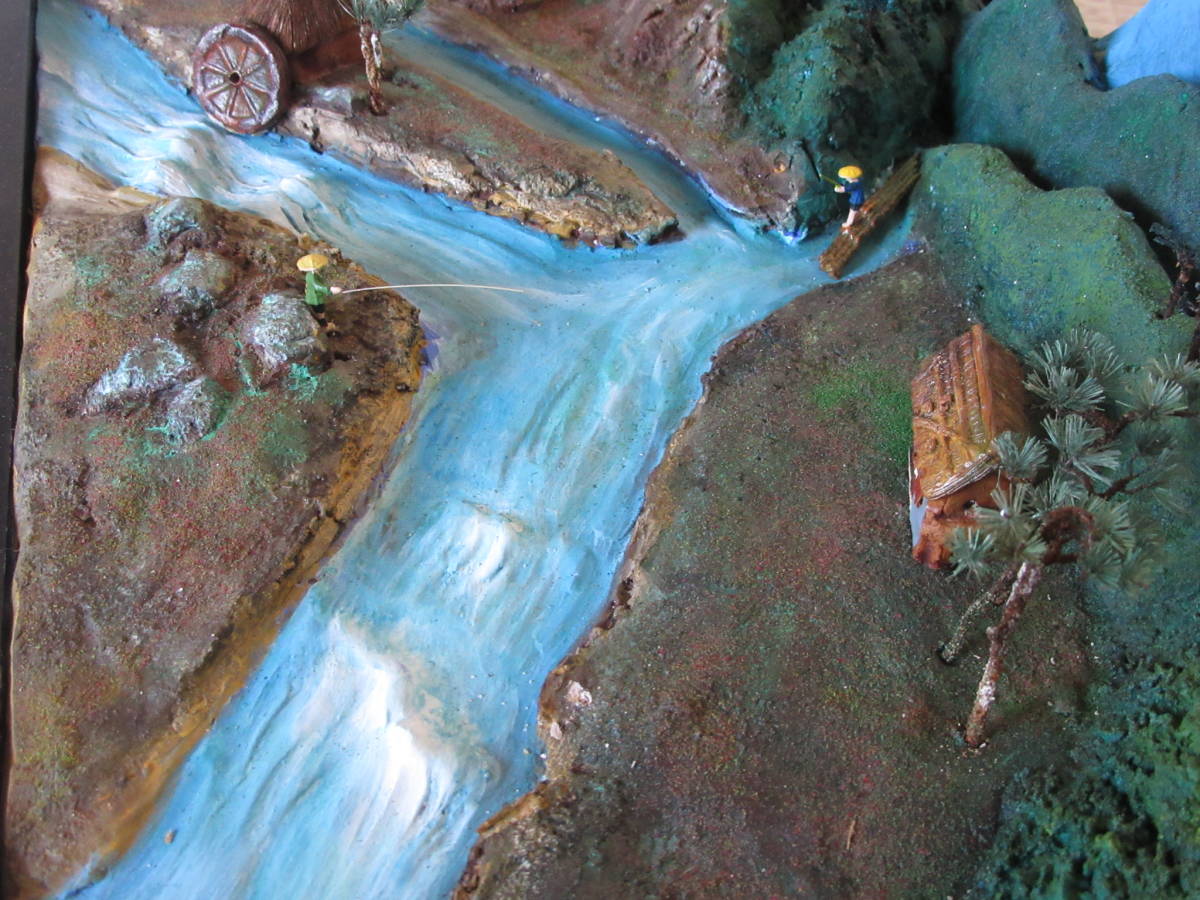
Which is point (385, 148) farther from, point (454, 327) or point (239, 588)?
point (239, 588)

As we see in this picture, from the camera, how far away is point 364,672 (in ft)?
20.0

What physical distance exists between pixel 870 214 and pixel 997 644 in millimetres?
4762

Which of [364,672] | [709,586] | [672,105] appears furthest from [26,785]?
[672,105]

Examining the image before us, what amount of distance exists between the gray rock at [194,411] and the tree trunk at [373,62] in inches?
141

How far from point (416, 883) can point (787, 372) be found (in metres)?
4.65

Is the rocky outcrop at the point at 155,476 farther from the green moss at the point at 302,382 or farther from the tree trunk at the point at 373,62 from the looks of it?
the tree trunk at the point at 373,62

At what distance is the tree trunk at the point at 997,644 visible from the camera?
16.6 ft

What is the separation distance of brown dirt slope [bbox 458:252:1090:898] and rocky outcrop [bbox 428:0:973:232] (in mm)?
2790

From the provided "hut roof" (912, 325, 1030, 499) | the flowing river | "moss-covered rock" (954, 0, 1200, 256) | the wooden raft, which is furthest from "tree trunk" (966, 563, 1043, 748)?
the wooden raft

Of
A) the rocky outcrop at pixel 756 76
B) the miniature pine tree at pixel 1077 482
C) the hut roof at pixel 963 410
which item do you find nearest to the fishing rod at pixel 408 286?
the rocky outcrop at pixel 756 76

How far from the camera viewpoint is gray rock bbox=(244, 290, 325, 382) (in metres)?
7.02

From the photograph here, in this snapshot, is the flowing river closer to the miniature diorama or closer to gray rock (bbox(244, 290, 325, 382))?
the miniature diorama

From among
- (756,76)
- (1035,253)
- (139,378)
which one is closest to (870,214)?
(1035,253)

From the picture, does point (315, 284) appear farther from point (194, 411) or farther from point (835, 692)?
point (835, 692)
